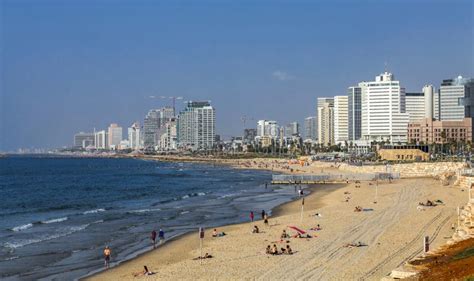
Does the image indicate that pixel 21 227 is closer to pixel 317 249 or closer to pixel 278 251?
pixel 278 251

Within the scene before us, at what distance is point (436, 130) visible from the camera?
586ft

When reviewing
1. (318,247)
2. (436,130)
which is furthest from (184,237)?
(436,130)

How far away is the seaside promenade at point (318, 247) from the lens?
2519 cm

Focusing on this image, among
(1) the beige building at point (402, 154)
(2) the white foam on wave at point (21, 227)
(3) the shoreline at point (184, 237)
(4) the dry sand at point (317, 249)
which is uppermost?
(1) the beige building at point (402, 154)

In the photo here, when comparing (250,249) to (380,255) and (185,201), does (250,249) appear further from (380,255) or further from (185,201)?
(185,201)

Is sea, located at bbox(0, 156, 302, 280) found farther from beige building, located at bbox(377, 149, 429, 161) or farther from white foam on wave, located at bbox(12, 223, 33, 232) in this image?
beige building, located at bbox(377, 149, 429, 161)

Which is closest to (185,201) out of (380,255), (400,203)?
(400,203)

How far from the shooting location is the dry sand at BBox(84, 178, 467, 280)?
2516 cm

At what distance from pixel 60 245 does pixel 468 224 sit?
21.4 meters

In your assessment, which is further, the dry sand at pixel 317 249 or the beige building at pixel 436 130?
the beige building at pixel 436 130

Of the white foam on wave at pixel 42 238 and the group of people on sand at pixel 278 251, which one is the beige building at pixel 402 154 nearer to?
the white foam on wave at pixel 42 238

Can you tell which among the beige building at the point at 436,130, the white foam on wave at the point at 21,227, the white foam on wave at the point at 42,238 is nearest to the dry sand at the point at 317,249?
the white foam on wave at the point at 42,238

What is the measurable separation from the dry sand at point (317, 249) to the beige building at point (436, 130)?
445ft

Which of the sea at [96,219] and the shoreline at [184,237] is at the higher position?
the shoreline at [184,237]
